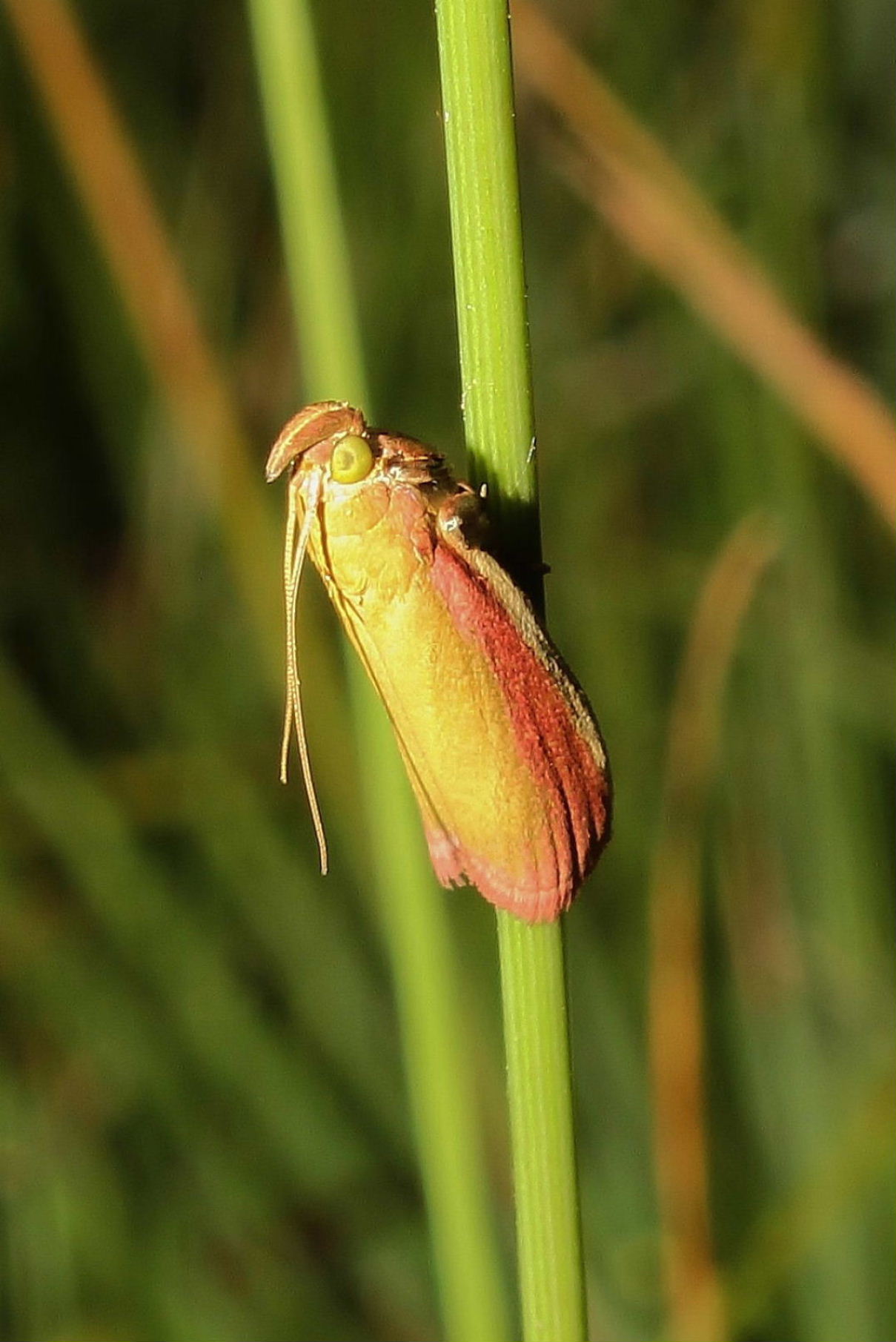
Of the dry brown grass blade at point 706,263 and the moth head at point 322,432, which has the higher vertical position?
the dry brown grass blade at point 706,263

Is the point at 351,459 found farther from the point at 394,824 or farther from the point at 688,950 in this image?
the point at 688,950

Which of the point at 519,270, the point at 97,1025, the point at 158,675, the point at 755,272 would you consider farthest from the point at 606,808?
the point at 158,675

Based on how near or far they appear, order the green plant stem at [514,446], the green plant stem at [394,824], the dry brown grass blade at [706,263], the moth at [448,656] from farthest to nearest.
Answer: the dry brown grass blade at [706,263] < the green plant stem at [394,824] < the moth at [448,656] < the green plant stem at [514,446]

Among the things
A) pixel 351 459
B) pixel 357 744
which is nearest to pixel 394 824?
pixel 351 459

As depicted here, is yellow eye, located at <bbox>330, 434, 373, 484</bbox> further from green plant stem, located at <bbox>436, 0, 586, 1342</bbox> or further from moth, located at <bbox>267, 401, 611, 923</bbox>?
green plant stem, located at <bbox>436, 0, 586, 1342</bbox>

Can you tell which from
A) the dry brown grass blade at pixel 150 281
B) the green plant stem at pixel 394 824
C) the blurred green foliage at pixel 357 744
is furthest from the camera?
the dry brown grass blade at pixel 150 281

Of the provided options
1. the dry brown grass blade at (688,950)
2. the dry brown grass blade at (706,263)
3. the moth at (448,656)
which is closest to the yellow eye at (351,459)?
the moth at (448,656)

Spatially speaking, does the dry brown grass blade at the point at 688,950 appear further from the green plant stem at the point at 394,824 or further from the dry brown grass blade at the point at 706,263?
the green plant stem at the point at 394,824
